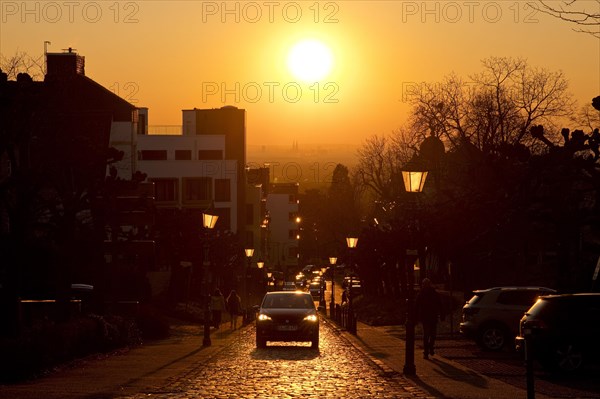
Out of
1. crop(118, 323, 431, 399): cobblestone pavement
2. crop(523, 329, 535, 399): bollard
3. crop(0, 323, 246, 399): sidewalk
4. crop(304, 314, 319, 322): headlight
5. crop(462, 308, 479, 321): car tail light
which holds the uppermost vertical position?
crop(462, 308, 479, 321): car tail light

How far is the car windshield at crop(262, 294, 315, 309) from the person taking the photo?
35.7 metres

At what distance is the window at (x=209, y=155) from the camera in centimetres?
11382

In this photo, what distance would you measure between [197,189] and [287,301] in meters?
74.0

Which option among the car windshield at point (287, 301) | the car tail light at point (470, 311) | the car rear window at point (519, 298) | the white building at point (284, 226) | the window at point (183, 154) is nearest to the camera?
the car rear window at point (519, 298)

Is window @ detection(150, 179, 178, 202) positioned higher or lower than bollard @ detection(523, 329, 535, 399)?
higher

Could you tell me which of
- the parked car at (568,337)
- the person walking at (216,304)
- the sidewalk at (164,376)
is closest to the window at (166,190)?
the person walking at (216,304)

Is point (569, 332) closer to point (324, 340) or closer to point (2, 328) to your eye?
point (2, 328)

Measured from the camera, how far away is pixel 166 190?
4240 inches

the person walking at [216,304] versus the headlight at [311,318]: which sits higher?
the person walking at [216,304]

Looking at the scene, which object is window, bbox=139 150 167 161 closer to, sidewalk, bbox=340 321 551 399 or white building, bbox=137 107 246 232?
white building, bbox=137 107 246 232

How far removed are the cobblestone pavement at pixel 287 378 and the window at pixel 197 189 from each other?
76.0 m

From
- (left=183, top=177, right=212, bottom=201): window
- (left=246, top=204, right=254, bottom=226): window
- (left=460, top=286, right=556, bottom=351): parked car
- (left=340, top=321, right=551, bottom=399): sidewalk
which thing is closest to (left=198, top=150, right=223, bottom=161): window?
(left=183, top=177, right=212, bottom=201): window

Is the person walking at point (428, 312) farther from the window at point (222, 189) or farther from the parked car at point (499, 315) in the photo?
the window at point (222, 189)

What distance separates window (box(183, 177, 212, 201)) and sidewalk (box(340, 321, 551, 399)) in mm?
74630
